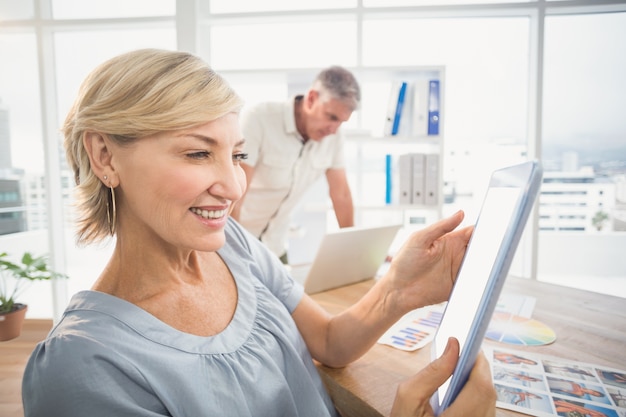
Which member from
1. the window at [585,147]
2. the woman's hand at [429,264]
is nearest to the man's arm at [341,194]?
the woman's hand at [429,264]

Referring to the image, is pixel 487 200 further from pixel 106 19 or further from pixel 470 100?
pixel 106 19

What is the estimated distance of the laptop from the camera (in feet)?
4.79

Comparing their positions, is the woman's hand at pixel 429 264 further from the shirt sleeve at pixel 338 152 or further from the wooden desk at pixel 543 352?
the shirt sleeve at pixel 338 152

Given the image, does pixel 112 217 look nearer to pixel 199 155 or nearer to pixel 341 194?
pixel 199 155

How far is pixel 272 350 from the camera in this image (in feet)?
2.81

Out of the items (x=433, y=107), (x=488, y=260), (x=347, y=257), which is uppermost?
(x=433, y=107)

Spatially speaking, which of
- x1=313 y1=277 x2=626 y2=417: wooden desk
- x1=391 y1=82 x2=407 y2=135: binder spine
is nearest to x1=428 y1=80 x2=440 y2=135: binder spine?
x1=391 y1=82 x2=407 y2=135: binder spine

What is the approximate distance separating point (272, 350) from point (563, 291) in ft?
3.99

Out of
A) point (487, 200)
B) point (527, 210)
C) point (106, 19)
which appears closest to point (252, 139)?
point (487, 200)

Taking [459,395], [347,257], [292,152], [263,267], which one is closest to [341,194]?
[292,152]

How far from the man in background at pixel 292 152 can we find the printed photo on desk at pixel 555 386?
1.53m

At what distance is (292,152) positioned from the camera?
239 centimetres

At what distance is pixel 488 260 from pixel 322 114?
181cm

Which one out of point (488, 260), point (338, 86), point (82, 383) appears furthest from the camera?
point (338, 86)
